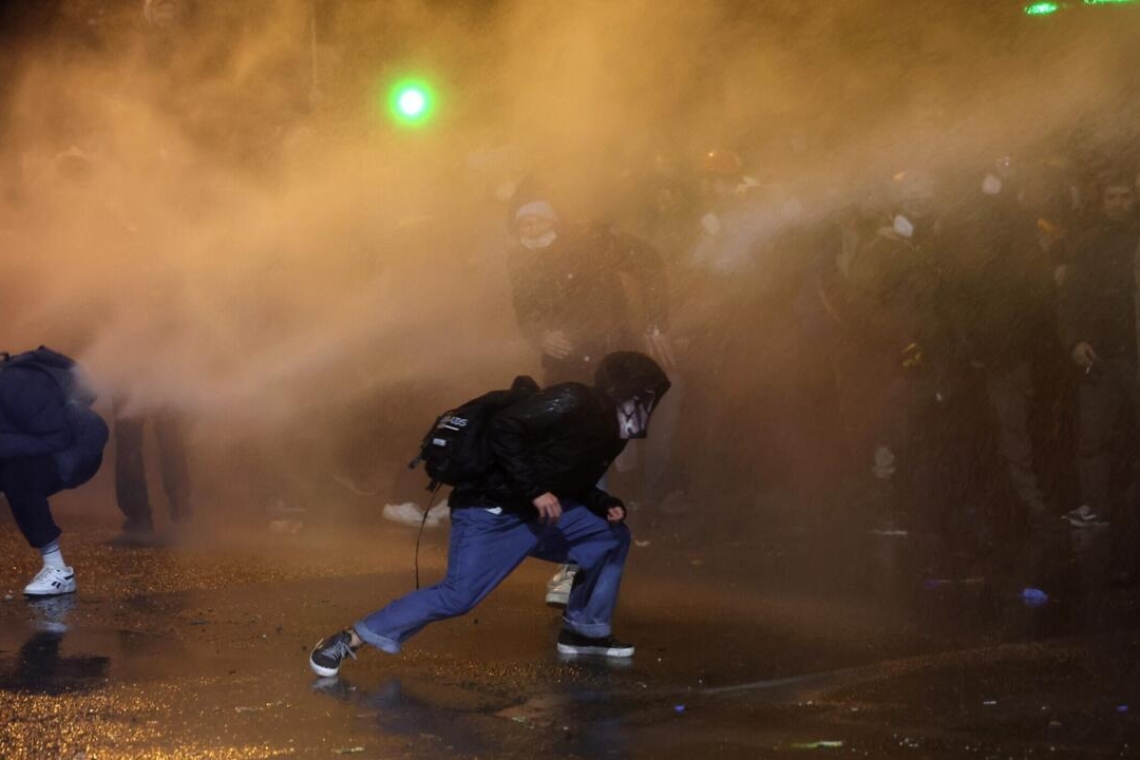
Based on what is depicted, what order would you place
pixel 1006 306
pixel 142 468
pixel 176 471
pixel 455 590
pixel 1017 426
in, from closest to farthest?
1. pixel 455 590
2. pixel 1006 306
3. pixel 1017 426
4. pixel 142 468
5. pixel 176 471

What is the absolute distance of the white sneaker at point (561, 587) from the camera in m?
7.65

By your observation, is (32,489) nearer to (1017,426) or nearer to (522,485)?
(522,485)

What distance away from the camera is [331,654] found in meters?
6.28

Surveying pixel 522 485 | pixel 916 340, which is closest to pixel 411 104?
pixel 916 340

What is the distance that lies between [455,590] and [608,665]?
687 mm

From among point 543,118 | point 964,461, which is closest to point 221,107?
point 543,118

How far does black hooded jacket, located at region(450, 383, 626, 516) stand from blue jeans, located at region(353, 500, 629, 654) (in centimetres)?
9

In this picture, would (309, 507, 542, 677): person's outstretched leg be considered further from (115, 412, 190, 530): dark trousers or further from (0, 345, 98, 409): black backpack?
(115, 412, 190, 530): dark trousers

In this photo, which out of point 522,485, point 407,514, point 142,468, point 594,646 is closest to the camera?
point 522,485

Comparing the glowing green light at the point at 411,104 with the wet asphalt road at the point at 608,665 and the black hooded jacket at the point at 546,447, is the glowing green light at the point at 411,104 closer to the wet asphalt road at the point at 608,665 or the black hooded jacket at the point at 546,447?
the wet asphalt road at the point at 608,665

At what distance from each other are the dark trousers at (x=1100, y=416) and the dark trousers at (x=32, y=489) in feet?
18.4

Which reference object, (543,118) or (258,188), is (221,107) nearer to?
(258,188)

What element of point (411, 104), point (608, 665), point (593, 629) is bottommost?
point (608, 665)

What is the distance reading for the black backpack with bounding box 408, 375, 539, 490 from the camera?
6223 mm
